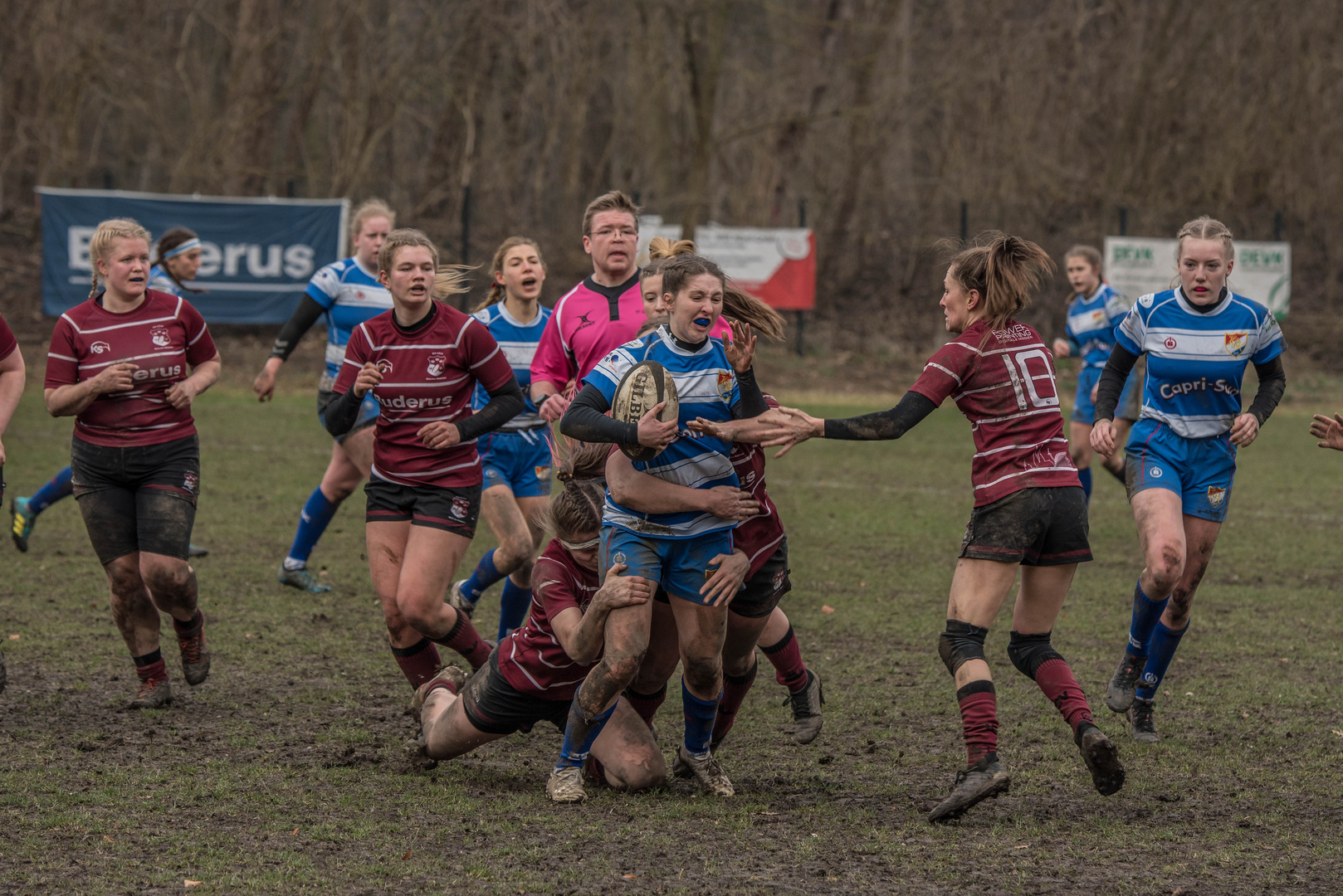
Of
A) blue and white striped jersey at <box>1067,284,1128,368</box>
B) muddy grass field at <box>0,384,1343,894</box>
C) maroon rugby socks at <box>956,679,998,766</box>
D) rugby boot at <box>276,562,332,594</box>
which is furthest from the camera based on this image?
blue and white striped jersey at <box>1067,284,1128,368</box>

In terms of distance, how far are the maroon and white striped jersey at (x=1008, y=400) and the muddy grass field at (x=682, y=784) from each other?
1.09 metres

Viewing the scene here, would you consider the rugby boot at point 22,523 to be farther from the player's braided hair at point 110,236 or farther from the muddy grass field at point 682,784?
the player's braided hair at point 110,236

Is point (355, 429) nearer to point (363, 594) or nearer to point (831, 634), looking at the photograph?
point (363, 594)

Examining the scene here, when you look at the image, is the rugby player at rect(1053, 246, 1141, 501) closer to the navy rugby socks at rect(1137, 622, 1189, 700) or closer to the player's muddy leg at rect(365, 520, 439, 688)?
the navy rugby socks at rect(1137, 622, 1189, 700)

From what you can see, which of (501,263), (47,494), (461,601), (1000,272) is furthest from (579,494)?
(47,494)

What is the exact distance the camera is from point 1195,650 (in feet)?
22.6

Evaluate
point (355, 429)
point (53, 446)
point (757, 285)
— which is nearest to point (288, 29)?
point (757, 285)

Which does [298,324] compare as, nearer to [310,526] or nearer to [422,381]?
[310,526]

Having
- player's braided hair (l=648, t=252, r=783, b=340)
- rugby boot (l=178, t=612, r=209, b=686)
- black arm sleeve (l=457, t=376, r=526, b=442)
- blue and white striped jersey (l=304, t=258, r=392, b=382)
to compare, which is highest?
player's braided hair (l=648, t=252, r=783, b=340)

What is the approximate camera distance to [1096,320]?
10.2 metres

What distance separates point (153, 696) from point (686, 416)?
8.70 feet

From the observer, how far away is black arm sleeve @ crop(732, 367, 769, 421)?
14.9 ft

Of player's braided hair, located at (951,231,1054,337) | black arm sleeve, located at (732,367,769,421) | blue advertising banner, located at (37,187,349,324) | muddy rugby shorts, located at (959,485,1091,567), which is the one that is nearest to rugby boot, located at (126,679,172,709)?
black arm sleeve, located at (732,367,769,421)

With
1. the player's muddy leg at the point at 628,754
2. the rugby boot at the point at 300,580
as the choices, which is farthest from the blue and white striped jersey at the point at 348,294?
the player's muddy leg at the point at 628,754
